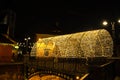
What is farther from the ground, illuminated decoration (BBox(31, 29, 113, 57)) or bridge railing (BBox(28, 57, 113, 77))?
illuminated decoration (BBox(31, 29, 113, 57))

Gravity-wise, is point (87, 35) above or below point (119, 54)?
above

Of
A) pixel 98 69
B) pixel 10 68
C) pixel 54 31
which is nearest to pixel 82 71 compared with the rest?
pixel 98 69

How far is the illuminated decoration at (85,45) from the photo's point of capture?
587 inches

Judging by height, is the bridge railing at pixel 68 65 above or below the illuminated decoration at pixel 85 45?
below

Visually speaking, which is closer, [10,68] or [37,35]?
[10,68]

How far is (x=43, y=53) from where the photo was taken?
23.7m

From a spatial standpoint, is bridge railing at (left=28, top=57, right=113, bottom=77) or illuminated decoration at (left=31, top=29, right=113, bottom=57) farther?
illuminated decoration at (left=31, top=29, right=113, bottom=57)

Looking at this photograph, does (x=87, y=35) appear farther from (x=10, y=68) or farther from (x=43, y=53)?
(x=10, y=68)

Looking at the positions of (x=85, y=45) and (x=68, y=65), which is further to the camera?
(x=85, y=45)

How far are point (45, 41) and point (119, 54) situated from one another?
11691mm

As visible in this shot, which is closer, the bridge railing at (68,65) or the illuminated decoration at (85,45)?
the bridge railing at (68,65)

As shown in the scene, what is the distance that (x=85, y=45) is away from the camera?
1600 centimetres

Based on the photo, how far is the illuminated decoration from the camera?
1490 centimetres

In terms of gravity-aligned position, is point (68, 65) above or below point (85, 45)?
below
